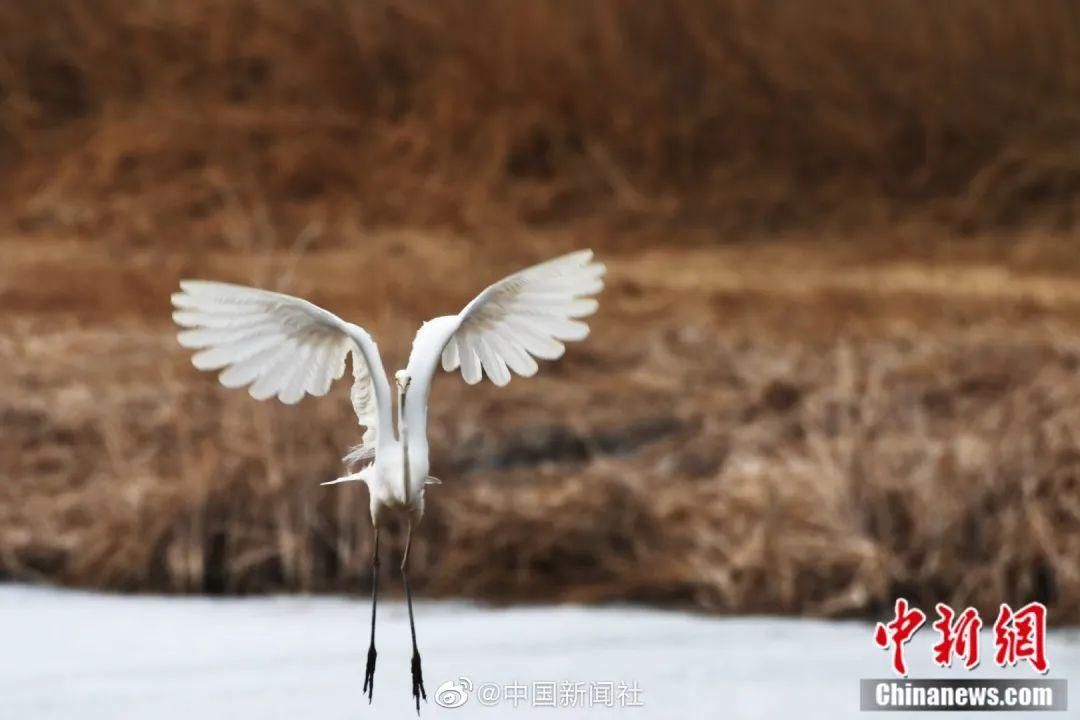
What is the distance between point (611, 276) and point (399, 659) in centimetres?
244

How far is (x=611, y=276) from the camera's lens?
221 inches

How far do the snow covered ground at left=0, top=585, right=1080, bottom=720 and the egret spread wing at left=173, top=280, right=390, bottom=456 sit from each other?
1329 mm

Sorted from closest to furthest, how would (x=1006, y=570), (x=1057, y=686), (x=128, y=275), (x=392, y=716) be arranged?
(x=392, y=716)
(x=1057, y=686)
(x=1006, y=570)
(x=128, y=275)

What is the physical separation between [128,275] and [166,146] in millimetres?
1039

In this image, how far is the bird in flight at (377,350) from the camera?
1.41 metres

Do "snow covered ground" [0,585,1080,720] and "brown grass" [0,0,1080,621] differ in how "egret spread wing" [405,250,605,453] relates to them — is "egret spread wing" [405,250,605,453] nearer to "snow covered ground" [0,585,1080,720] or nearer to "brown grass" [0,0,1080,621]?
"snow covered ground" [0,585,1080,720]

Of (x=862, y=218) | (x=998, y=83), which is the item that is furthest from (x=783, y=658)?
(x=998, y=83)

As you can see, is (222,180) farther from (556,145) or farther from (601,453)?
(601,453)

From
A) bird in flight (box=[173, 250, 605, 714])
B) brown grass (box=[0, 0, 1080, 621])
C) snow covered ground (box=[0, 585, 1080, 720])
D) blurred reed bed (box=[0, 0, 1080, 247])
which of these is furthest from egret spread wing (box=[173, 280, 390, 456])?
blurred reed bed (box=[0, 0, 1080, 247])

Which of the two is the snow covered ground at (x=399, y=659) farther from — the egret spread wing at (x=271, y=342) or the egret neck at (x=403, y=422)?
the egret neck at (x=403, y=422)

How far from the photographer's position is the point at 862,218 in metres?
6.35

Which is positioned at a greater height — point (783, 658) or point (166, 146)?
point (166, 146)

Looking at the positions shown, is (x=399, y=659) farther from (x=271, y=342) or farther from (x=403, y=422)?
(x=403, y=422)

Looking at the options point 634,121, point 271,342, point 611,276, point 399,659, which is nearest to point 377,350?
point 271,342
